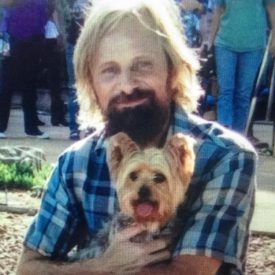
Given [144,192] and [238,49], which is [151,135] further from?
[238,49]

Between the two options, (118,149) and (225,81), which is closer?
(118,149)

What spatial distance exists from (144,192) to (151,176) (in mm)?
35

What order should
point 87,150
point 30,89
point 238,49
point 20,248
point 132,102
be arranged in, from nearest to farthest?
point 132,102, point 87,150, point 20,248, point 238,49, point 30,89

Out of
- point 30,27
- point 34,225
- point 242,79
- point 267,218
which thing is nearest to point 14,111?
point 30,27

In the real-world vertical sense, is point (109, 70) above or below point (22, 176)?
above

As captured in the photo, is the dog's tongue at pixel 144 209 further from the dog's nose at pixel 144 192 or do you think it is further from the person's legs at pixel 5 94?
the person's legs at pixel 5 94

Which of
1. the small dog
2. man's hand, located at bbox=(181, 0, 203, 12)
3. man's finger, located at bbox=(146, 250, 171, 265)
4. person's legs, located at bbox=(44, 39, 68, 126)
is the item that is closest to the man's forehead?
the small dog

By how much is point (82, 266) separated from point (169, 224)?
25cm

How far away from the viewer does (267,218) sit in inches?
244

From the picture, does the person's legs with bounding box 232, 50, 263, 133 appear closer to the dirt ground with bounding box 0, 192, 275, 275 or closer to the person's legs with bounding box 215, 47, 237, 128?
the person's legs with bounding box 215, 47, 237, 128

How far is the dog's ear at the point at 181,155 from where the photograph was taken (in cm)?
228

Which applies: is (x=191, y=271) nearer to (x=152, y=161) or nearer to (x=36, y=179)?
(x=152, y=161)

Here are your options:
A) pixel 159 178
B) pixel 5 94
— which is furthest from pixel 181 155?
pixel 5 94

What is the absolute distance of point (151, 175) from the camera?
2.29m
